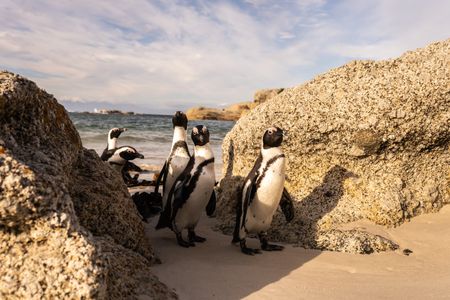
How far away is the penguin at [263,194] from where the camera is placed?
15.1 ft

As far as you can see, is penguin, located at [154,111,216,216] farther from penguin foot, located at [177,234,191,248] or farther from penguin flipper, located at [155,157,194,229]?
penguin foot, located at [177,234,191,248]

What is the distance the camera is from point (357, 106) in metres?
5.22

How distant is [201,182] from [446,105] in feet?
10.2

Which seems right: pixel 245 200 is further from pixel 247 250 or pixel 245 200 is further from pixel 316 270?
pixel 316 270

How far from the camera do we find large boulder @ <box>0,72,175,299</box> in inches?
88.9

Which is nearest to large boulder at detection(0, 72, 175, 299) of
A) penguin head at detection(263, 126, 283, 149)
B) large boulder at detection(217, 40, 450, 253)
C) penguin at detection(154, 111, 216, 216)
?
penguin head at detection(263, 126, 283, 149)

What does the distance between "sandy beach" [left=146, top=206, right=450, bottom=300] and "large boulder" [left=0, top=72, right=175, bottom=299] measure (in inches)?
16.6

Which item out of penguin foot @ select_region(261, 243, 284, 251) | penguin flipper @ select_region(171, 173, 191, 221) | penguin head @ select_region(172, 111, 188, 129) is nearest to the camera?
penguin foot @ select_region(261, 243, 284, 251)

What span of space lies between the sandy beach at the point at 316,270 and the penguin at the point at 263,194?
A: 27 centimetres

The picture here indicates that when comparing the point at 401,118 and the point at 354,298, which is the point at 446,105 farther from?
the point at 354,298

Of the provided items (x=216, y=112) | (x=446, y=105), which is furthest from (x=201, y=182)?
(x=216, y=112)

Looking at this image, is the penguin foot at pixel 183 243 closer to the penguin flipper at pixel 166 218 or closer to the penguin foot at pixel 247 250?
the penguin flipper at pixel 166 218

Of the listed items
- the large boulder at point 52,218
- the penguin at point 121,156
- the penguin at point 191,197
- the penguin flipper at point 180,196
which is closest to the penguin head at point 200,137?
the penguin at point 191,197

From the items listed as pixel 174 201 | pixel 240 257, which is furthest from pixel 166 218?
pixel 240 257
